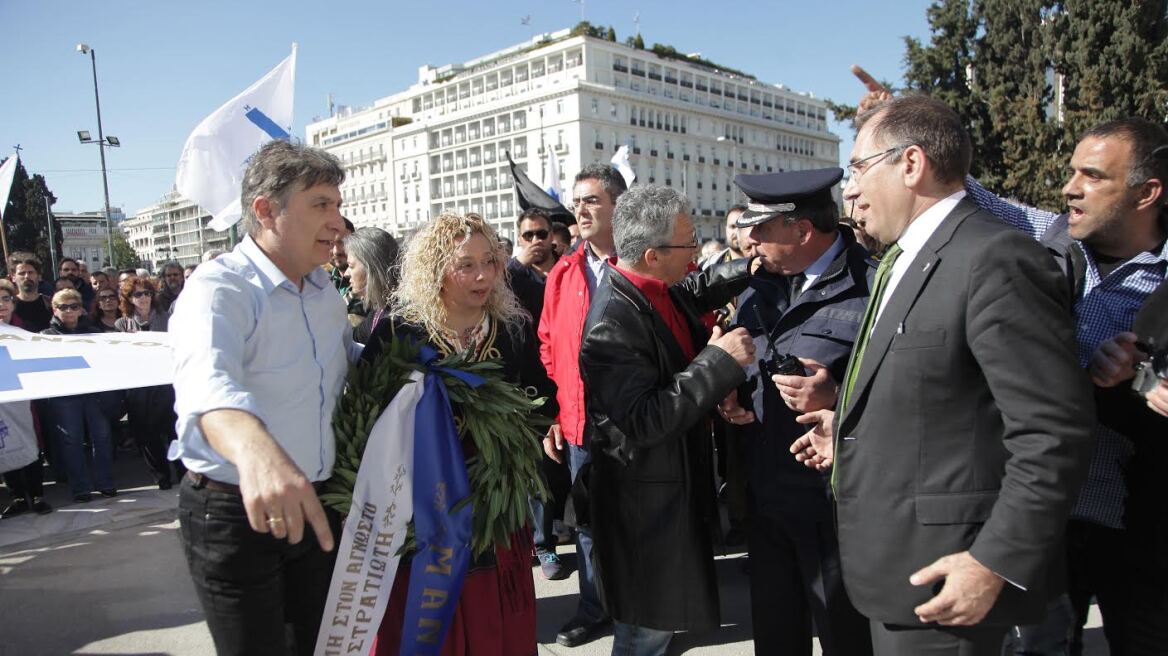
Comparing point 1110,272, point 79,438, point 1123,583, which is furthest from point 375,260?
point 79,438

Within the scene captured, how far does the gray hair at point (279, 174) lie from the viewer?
231 centimetres

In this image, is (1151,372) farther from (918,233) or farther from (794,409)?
(794,409)

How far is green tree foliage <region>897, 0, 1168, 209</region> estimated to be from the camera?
18781 mm

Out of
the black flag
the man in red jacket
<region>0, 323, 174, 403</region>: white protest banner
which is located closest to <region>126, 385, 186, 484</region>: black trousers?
<region>0, 323, 174, 403</region>: white protest banner

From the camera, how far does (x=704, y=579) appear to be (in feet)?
9.18

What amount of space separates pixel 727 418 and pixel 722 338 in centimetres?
40

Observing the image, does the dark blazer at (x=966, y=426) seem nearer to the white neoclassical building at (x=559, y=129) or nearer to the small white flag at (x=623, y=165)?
the small white flag at (x=623, y=165)

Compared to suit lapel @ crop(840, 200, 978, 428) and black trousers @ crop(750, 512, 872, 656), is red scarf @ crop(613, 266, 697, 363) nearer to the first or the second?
black trousers @ crop(750, 512, 872, 656)

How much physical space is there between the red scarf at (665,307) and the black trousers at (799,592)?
2.53ft

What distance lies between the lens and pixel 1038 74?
71.2 feet

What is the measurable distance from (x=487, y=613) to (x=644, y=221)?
1.71 meters

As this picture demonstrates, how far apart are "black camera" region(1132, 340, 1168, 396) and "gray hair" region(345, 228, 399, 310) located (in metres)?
3.32

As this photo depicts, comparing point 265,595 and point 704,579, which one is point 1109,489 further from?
point 265,595

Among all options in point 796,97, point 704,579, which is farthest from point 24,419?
point 796,97
